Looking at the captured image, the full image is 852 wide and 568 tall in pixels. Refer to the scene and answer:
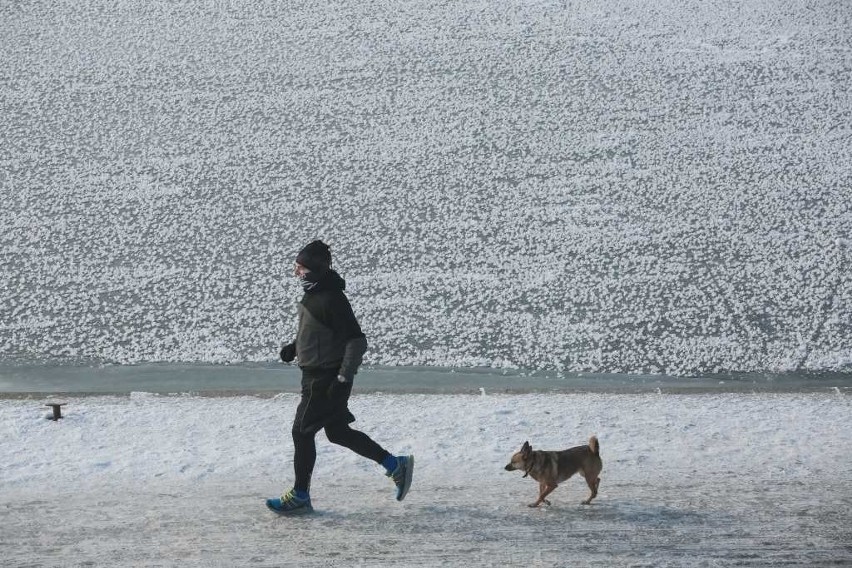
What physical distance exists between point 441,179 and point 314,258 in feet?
33.1

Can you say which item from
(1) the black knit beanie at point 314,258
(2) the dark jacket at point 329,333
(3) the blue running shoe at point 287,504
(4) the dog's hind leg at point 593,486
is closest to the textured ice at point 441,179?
(4) the dog's hind leg at point 593,486

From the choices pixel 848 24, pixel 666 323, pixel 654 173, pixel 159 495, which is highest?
pixel 848 24

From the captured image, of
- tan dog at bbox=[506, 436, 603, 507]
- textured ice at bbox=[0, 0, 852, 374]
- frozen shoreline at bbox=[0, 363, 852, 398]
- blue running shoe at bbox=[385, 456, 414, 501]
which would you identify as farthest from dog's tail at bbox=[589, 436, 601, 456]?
textured ice at bbox=[0, 0, 852, 374]

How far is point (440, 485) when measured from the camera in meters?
5.90

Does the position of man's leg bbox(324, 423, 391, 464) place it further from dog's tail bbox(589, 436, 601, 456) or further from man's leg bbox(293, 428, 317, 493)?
dog's tail bbox(589, 436, 601, 456)

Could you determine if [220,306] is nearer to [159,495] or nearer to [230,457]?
[230,457]

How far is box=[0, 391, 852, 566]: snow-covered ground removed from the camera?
4.84 m

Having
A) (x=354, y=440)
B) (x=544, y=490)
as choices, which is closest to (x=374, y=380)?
(x=354, y=440)

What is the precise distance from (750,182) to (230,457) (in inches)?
434

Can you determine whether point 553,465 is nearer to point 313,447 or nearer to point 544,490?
point 544,490

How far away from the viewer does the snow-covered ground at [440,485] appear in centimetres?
484

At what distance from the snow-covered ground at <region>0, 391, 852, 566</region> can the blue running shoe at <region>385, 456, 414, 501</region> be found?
0.42 ft

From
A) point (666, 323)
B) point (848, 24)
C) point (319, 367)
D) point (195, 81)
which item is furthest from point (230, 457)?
point (848, 24)

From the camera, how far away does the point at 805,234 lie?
12.9 m
